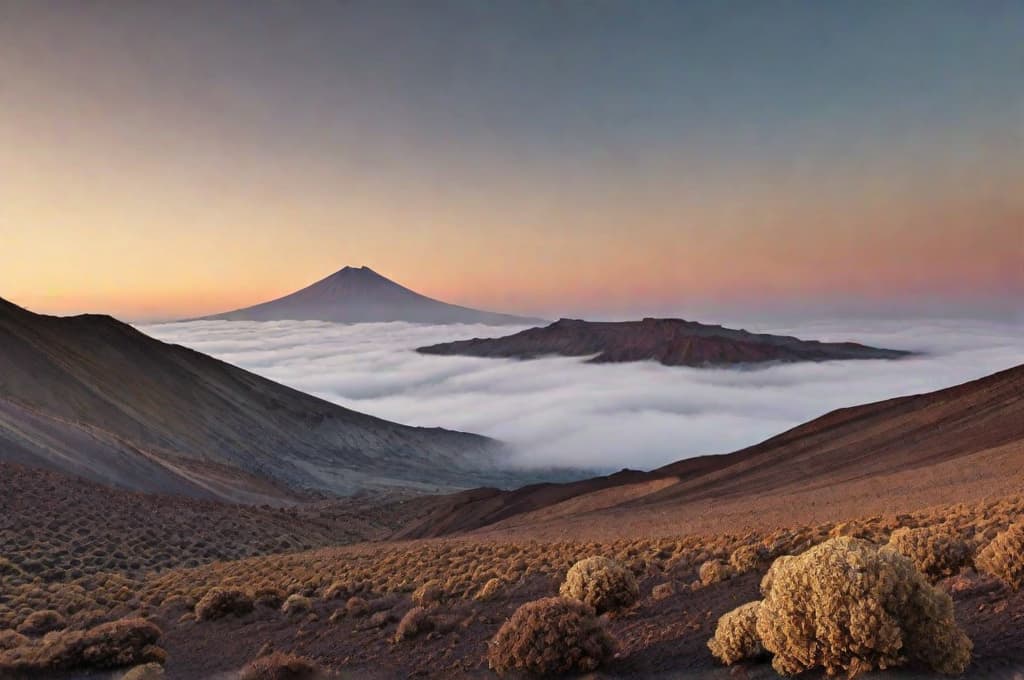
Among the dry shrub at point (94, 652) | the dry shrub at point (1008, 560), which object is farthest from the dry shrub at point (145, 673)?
the dry shrub at point (1008, 560)

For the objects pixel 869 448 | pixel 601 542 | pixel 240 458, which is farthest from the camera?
pixel 240 458

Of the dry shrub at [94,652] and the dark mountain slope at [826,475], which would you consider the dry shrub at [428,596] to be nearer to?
the dry shrub at [94,652]

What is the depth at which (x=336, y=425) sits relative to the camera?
101938 mm

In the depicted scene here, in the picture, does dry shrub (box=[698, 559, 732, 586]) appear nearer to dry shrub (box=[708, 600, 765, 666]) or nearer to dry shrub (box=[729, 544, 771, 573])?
dry shrub (box=[729, 544, 771, 573])

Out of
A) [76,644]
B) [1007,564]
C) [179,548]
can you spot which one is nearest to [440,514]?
[179,548]

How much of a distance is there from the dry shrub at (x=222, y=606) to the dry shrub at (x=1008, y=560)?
12.0 metres

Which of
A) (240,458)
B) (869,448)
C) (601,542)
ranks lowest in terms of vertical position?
(240,458)

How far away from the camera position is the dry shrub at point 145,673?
25.8 feet

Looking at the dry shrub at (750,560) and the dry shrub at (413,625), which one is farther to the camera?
the dry shrub at (750,560)

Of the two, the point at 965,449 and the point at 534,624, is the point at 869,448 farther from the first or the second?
the point at 534,624

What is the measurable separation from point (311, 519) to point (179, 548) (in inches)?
672

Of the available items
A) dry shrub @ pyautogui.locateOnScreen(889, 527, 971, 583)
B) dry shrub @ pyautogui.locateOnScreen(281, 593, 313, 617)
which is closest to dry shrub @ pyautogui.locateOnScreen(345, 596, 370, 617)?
dry shrub @ pyautogui.locateOnScreen(281, 593, 313, 617)

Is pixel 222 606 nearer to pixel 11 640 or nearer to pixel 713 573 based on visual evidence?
pixel 11 640

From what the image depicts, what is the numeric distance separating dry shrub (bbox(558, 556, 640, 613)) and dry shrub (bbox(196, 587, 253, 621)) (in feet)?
22.7
